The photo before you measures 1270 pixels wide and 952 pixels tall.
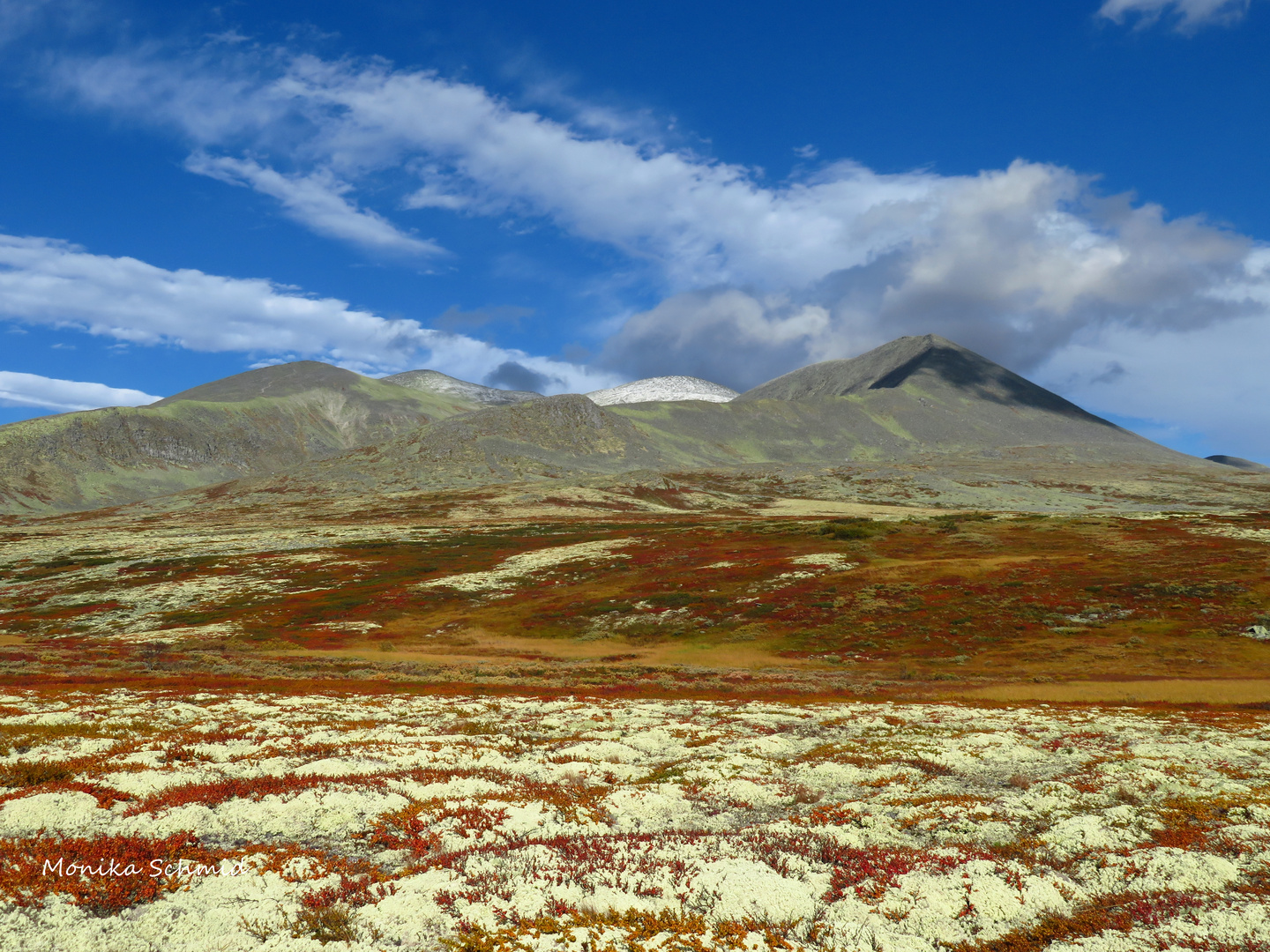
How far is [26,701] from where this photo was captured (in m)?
28.8

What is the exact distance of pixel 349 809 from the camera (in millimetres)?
13711

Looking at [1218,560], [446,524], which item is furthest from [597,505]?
[1218,560]

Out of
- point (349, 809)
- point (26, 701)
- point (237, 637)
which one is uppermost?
point (349, 809)

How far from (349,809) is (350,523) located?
16225 centimetres

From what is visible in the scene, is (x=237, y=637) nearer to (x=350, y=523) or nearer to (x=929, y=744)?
(x=929, y=744)

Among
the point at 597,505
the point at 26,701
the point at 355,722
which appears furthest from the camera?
the point at 597,505

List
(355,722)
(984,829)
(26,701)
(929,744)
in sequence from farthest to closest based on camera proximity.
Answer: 1. (26,701)
2. (355,722)
3. (929,744)
4. (984,829)

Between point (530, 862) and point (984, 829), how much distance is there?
8863 millimetres

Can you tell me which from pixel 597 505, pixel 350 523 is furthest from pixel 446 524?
pixel 597 505

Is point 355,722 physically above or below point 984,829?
below

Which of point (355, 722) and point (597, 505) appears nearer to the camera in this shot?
point (355, 722)
